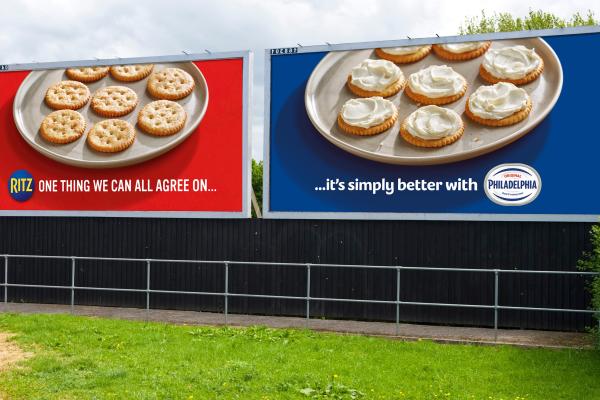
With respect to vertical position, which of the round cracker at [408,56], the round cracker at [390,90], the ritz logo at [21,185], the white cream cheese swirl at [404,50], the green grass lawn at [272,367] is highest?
the white cream cheese swirl at [404,50]

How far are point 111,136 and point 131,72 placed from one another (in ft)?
5.00

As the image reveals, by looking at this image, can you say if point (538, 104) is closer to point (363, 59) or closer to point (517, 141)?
point (517, 141)

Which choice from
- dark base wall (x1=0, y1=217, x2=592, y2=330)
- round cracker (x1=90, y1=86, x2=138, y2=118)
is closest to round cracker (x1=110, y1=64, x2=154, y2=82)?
round cracker (x1=90, y1=86, x2=138, y2=118)

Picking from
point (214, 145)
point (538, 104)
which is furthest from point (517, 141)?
point (214, 145)

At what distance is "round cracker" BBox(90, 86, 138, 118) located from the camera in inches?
666

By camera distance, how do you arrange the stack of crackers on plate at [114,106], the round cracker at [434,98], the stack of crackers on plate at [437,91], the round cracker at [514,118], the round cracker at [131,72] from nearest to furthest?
the round cracker at [514,118], the stack of crackers on plate at [437,91], the round cracker at [434,98], the stack of crackers on plate at [114,106], the round cracker at [131,72]

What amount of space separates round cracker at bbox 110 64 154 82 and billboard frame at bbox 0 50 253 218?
0.09 meters

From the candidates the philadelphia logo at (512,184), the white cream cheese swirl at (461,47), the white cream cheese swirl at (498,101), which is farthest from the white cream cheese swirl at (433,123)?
the white cream cheese swirl at (461,47)

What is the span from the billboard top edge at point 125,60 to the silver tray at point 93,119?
0.13m

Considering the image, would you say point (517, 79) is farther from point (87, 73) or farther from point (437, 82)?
point (87, 73)

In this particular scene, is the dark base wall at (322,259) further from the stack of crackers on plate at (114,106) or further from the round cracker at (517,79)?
the round cracker at (517,79)

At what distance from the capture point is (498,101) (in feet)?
47.4

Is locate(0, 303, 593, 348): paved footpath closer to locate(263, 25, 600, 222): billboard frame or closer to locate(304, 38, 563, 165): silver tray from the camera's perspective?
locate(263, 25, 600, 222): billboard frame

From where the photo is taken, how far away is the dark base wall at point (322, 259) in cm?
1420
